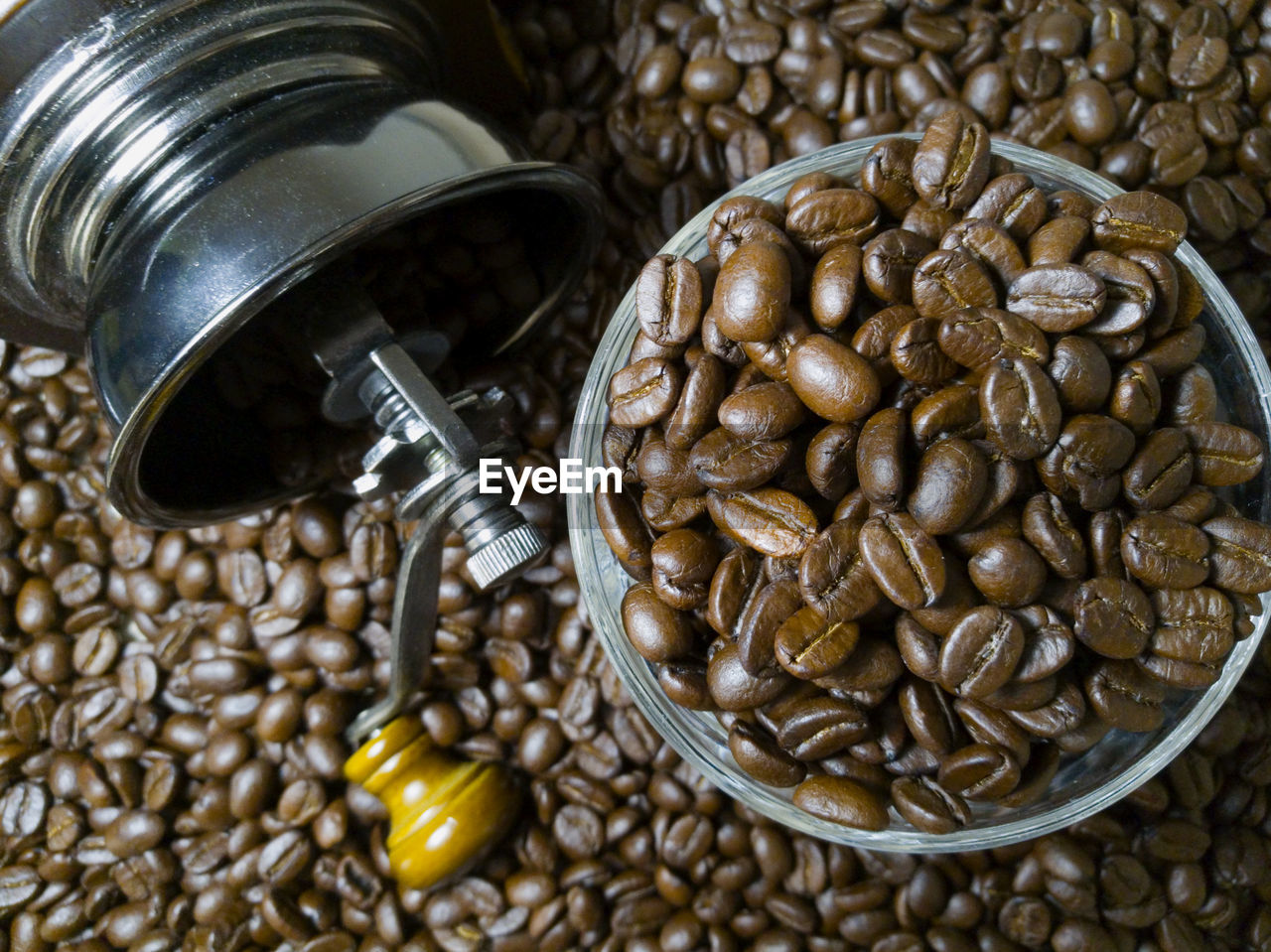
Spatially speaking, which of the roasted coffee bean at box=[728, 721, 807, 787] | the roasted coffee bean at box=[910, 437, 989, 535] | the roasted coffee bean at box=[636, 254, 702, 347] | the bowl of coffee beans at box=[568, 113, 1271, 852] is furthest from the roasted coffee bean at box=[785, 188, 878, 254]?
the roasted coffee bean at box=[728, 721, 807, 787]

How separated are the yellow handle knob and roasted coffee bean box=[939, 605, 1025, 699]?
647mm

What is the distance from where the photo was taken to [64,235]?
956 mm

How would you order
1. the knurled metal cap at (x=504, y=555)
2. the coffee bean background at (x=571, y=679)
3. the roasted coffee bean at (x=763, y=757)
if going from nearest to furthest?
the roasted coffee bean at (x=763, y=757)
the knurled metal cap at (x=504, y=555)
the coffee bean background at (x=571, y=679)

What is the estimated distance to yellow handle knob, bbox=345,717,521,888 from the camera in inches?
44.3

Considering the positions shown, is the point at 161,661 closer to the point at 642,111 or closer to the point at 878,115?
the point at 642,111

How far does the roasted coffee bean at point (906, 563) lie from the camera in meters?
0.73

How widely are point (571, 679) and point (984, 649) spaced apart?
0.62m

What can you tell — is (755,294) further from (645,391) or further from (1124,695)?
(1124,695)

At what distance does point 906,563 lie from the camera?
74cm

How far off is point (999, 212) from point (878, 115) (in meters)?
0.44

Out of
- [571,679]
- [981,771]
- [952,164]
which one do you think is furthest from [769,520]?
[571,679]

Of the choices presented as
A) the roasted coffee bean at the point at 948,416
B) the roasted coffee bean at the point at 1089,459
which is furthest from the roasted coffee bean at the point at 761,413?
the roasted coffee bean at the point at 1089,459

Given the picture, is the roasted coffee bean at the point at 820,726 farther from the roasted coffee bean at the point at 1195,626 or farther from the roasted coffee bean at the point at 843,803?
the roasted coffee bean at the point at 1195,626

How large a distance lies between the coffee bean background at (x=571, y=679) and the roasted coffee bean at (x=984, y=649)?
51cm
